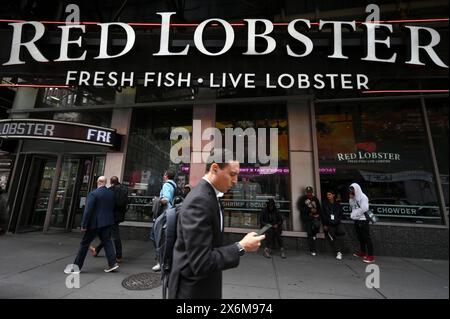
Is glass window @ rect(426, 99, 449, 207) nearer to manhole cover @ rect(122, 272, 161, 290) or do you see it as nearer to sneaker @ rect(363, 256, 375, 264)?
sneaker @ rect(363, 256, 375, 264)

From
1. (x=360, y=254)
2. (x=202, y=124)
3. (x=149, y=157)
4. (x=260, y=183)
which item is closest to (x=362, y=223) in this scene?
(x=360, y=254)

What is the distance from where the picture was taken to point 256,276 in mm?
5199

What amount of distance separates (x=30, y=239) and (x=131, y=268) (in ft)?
15.1

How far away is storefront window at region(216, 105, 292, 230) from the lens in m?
7.93

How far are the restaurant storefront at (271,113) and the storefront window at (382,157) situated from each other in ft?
0.10

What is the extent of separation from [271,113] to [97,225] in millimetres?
5848

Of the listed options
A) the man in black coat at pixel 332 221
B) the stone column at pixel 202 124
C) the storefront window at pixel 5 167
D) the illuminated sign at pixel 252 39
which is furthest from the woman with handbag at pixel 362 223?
the storefront window at pixel 5 167

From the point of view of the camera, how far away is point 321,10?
8.83 metres

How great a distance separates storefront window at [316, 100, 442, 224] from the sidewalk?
1.42m

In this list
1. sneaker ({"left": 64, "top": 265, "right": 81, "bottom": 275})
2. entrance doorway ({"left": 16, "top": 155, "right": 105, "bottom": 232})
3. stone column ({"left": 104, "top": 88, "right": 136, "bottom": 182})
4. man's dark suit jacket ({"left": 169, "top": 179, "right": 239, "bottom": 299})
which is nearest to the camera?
man's dark suit jacket ({"left": 169, "top": 179, "right": 239, "bottom": 299})

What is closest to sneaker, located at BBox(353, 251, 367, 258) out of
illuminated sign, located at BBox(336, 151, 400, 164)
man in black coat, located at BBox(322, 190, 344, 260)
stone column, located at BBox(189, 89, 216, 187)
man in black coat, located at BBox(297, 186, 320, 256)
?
man in black coat, located at BBox(322, 190, 344, 260)

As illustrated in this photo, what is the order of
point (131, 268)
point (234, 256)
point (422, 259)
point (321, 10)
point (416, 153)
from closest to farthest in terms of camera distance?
point (234, 256), point (131, 268), point (422, 259), point (416, 153), point (321, 10)

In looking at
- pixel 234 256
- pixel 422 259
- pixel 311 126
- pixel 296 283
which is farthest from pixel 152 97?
pixel 422 259

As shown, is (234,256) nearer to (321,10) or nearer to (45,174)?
(321,10)
